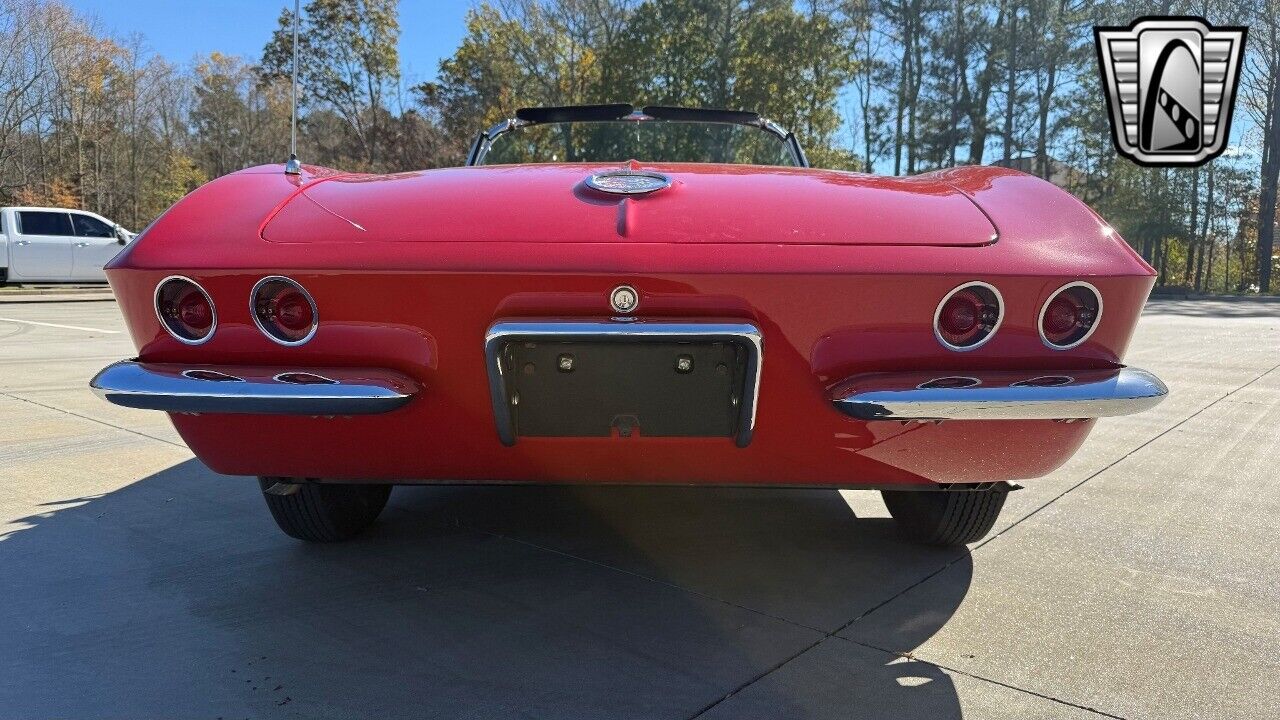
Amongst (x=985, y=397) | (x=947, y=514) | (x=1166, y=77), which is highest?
(x=1166, y=77)

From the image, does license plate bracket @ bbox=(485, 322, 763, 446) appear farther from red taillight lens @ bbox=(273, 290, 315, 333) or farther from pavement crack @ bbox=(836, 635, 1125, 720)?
pavement crack @ bbox=(836, 635, 1125, 720)

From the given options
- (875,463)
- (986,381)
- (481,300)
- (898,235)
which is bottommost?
(875,463)

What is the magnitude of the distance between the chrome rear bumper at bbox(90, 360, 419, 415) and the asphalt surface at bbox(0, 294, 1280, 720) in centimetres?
53

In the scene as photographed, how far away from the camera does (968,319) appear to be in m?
1.79

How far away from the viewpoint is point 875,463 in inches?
73.7

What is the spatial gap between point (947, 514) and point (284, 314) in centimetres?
171

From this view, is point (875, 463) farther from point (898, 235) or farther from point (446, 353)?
point (446, 353)

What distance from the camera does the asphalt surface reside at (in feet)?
5.63

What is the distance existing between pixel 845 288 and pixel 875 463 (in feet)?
1.25

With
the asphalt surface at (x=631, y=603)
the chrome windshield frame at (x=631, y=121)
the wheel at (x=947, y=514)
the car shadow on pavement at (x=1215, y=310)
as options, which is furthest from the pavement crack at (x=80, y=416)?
the car shadow on pavement at (x=1215, y=310)

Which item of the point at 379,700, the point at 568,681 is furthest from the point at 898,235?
the point at 379,700

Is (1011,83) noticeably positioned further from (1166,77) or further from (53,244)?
(53,244)

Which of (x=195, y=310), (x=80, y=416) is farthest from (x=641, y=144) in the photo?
(x=80, y=416)

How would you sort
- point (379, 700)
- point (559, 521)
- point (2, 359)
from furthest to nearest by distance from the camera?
point (2, 359), point (559, 521), point (379, 700)
